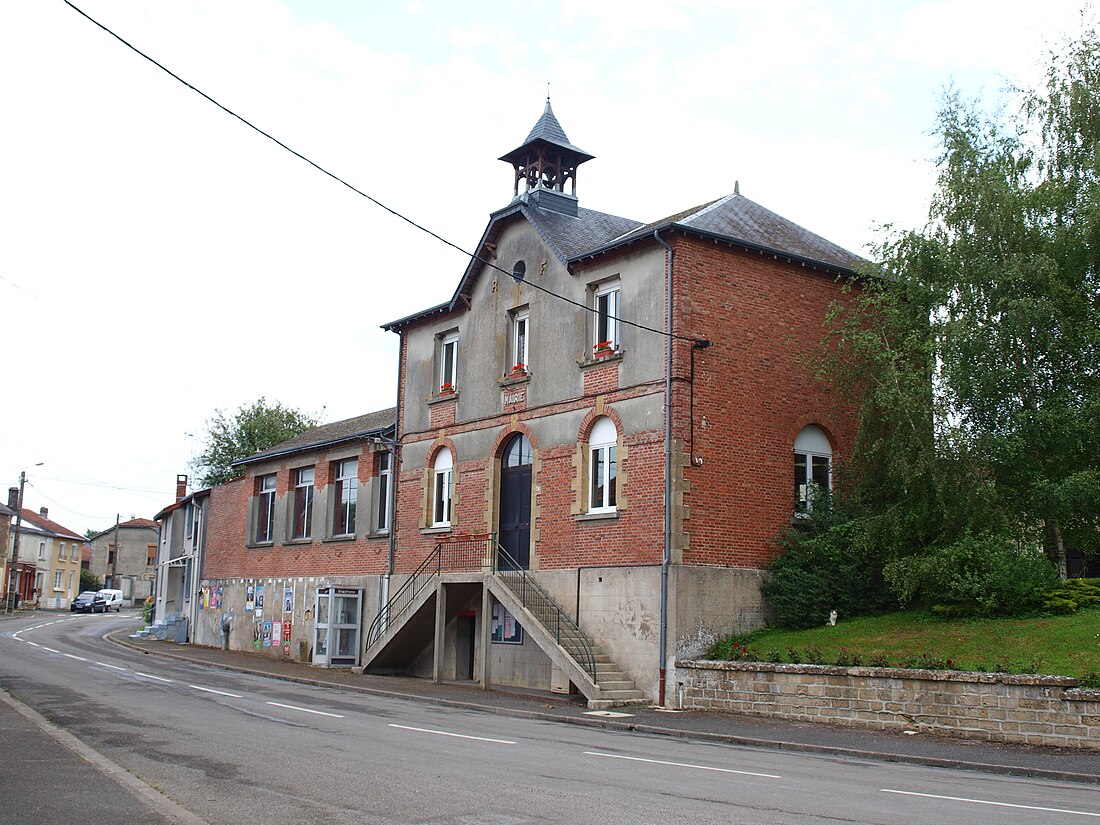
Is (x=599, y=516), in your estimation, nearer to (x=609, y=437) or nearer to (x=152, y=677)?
(x=609, y=437)

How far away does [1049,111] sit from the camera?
848 inches

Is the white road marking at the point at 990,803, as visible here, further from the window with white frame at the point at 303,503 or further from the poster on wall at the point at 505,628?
the window with white frame at the point at 303,503

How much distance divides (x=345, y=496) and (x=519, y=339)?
10061 mm

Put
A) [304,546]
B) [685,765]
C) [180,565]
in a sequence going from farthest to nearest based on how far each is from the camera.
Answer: [180,565], [304,546], [685,765]

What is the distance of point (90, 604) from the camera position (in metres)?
76.7

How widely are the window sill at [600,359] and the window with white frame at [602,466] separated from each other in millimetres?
1212

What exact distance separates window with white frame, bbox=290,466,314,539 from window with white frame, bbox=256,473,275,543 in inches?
65.6

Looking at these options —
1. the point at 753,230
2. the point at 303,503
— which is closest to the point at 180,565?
the point at 303,503

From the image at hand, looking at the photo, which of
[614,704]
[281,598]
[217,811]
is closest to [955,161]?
[614,704]

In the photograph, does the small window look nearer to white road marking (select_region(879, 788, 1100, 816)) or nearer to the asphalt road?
the asphalt road

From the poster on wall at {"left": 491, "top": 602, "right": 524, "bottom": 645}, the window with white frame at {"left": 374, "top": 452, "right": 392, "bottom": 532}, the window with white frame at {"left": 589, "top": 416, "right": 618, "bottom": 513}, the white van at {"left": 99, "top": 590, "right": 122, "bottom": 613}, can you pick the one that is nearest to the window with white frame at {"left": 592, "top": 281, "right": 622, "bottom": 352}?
the window with white frame at {"left": 589, "top": 416, "right": 618, "bottom": 513}

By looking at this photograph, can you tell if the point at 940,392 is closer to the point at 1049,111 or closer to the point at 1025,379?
the point at 1025,379

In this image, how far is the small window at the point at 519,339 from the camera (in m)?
26.0

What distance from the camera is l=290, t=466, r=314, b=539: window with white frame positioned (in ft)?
116
